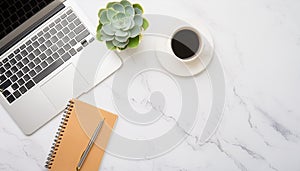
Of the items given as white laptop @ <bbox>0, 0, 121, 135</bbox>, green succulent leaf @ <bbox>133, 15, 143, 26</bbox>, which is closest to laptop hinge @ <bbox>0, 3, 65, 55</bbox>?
white laptop @ <bbox>0, 0, 121, 135</bbox>

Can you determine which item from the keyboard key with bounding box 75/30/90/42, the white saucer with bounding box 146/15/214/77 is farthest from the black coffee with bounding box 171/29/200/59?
the keyboard key with bounding box 75/30/90/42

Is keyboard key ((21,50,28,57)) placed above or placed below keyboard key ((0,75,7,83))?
above

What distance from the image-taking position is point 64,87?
0.88 metres

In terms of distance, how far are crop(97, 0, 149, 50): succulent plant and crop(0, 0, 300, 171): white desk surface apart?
0.09 m

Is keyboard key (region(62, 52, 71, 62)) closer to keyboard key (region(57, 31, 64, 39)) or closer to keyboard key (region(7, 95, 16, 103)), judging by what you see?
keyboard key (region(57, 31, 64, 39))

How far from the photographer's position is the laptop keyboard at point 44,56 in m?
0.87

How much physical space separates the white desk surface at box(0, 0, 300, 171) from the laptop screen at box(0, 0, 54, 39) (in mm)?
124

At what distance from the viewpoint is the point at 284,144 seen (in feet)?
2.96

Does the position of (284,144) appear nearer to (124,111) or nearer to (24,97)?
(124,111)

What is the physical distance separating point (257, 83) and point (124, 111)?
0.35m

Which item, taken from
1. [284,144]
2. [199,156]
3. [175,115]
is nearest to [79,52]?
[175,115]

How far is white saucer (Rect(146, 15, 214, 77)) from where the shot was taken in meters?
0.85

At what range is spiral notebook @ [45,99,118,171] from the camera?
2.90 feet

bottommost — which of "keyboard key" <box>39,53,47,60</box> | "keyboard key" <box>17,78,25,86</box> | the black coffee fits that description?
the black coffee
